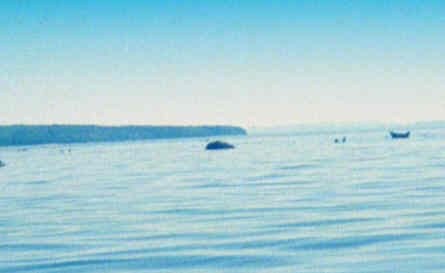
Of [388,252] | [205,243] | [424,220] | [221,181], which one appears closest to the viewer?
[388,252]

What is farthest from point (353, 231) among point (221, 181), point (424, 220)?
point (221, 181)

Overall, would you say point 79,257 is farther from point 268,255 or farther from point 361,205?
point 361,205

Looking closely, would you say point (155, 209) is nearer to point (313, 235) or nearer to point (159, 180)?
point (313, 235)

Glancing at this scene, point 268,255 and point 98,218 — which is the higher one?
point 98,218

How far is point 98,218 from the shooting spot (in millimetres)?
17203

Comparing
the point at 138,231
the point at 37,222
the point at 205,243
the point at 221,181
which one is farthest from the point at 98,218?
the point at 221,181

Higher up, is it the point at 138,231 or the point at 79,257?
the point at 138,231

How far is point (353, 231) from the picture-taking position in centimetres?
1335

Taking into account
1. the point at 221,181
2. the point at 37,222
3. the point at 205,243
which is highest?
the point at 221,181

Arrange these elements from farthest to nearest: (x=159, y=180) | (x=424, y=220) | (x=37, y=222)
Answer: (x=159, y=180)
(x=37, y=222)
(x=424, y=220)

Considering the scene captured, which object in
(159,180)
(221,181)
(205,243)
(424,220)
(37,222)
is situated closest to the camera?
(205,243)

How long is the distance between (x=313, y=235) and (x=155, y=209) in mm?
6505

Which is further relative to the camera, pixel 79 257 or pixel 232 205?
pixel 232 205

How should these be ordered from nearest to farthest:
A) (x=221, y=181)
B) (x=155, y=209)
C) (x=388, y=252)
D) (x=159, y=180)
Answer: (x=388, y=252)
(x=155, y=209)
(x=221, y=181)
(x=159, y=180)
